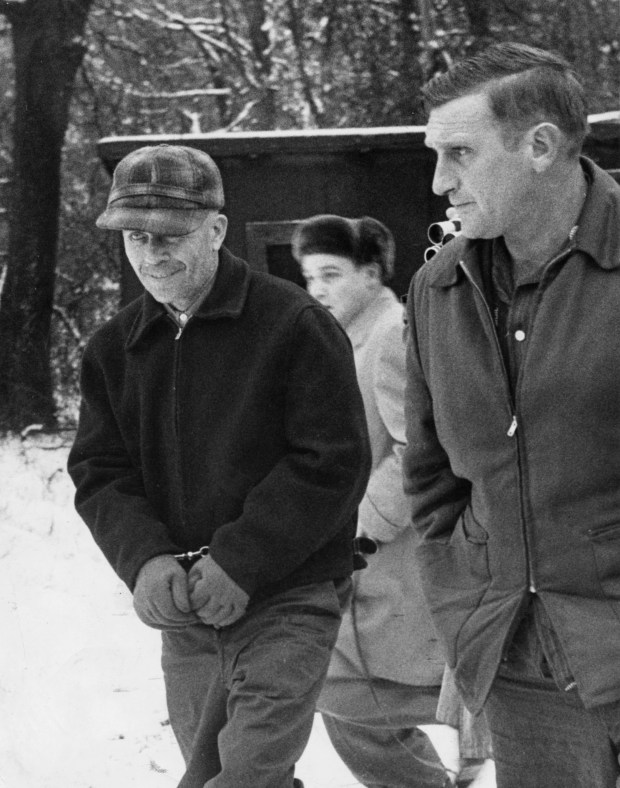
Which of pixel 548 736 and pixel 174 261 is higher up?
pixel 174 261

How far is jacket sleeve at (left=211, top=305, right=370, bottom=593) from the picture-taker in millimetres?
3197

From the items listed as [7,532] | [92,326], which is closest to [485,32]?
[92,326]

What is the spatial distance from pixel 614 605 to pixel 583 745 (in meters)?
0.31

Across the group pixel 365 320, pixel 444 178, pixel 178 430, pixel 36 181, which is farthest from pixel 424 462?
pixel 36 181

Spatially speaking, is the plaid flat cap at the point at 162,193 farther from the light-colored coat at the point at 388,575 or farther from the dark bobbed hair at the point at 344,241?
the dark bobbed hair at the point at 344,241

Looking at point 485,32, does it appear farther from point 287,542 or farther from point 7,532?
point 287,542

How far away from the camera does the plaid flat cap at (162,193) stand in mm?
3281

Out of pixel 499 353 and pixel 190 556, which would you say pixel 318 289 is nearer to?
pixel 190 556

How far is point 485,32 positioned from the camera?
14742 mm

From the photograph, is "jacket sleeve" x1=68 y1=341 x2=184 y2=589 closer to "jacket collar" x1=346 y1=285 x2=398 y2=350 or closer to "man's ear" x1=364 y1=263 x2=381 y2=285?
"jacket collar" x1=346 y1=285 x2=398 y2=350

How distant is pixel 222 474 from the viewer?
3.27 m

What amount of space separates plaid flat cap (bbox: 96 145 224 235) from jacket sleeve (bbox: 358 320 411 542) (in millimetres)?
1005

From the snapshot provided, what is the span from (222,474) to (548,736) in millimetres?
999

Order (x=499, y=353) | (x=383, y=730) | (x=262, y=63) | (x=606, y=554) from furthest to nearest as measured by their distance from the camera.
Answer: (x=262, y=63) → (x=383, y=730) → (x=499, y=353) → (x=606, y=554)
